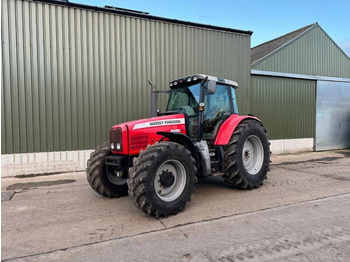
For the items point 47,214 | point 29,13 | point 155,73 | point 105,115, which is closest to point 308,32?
point 155,73

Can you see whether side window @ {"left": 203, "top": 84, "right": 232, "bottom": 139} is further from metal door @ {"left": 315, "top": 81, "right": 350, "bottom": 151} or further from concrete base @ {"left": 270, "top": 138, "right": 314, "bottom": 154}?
metal door @ {"left": 315, "top": 81, "right": 350, "bottom": 151}

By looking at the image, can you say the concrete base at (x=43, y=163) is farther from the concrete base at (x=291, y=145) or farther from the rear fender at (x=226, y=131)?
the concrete base at (x=291, y=145)

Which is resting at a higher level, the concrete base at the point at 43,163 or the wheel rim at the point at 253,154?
the wheel rim at the point at 253,154

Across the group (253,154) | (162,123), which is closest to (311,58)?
(253,154)

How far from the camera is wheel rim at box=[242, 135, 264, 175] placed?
228 inches

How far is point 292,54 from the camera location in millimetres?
11445

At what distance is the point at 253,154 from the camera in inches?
235

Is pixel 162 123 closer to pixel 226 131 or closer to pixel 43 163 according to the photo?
pixel 226 131

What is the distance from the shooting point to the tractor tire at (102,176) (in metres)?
4.84

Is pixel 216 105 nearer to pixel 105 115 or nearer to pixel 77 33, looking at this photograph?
pixel 105 115

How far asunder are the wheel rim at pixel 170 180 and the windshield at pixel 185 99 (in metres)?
1.28

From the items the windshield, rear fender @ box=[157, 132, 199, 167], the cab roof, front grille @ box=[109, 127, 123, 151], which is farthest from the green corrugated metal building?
front grille @ box=[109, 127, 123, 151]

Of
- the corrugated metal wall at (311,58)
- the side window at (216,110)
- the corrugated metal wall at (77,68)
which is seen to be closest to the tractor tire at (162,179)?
the side window at (216,110)

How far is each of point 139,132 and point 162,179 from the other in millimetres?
906
